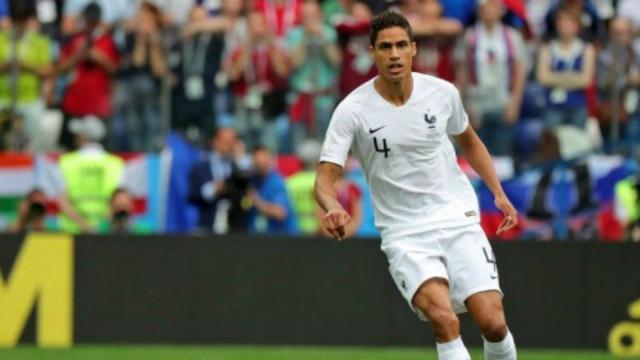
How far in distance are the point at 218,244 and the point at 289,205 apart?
→ 3.31ft

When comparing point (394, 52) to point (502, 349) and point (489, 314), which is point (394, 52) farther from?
point (502, 349)

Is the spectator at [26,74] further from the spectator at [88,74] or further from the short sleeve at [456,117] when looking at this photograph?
the short sleeve at [456,117]

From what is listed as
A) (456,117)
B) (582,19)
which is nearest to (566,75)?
(582,19)

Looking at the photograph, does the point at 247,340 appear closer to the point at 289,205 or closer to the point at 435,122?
the point at 289,205

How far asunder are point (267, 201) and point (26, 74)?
2.95 meters

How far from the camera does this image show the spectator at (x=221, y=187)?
1627cm

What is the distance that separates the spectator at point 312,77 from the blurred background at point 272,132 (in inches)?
0.8

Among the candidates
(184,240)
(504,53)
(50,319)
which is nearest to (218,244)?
(184,240)

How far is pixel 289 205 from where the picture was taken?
53.8ft

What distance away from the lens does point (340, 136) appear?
9.66 meters

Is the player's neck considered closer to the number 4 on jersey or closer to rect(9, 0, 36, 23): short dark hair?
the number 4 on jersey

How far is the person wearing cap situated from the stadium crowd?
1 cm

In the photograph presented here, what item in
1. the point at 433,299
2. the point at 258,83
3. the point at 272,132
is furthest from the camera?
the point at 258,83

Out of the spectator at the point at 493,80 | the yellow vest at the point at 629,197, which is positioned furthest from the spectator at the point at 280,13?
the yellow vest at the point at 629,197
